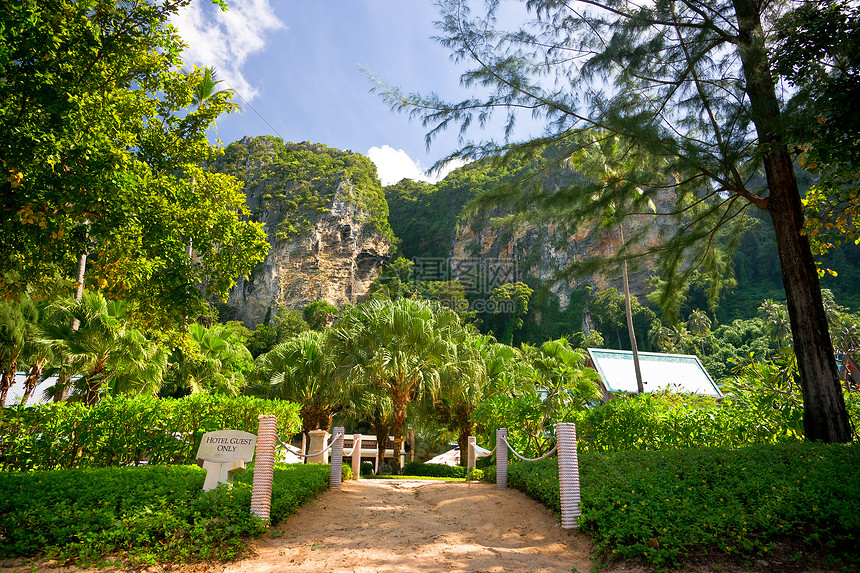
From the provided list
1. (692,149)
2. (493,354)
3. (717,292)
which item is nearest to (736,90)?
(692,149)

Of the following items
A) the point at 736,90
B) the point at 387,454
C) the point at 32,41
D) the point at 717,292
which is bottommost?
the point at 387,454

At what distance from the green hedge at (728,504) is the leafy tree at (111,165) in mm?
5801

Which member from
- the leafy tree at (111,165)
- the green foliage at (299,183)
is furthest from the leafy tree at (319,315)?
the leafy tree at (111,165)

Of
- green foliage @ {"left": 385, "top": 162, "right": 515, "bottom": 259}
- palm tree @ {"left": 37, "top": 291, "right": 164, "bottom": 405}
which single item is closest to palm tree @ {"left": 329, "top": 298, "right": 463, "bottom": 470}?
palm tree @ {"left": 37, "top": 291, "right": 164, "bottom": 405}

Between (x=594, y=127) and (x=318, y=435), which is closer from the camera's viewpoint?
(x=594, y=127)

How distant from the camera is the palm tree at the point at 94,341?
33.8ft

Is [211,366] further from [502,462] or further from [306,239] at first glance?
[306,239]

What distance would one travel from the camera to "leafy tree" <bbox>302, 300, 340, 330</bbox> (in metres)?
46.8

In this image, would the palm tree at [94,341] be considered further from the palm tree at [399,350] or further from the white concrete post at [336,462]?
the palm tree at [399,350]

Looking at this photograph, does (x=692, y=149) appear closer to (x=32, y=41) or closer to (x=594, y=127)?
(x=594, y=127)

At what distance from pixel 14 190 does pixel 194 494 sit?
378 cm

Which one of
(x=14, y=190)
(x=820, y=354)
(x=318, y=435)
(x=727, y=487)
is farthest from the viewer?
(x=318, y=435)

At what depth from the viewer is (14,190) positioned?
495 cm

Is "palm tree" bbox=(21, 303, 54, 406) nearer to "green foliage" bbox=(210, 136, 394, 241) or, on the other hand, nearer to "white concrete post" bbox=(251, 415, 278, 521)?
"white concrete post" bbox=(251, 415, 278, 521)
